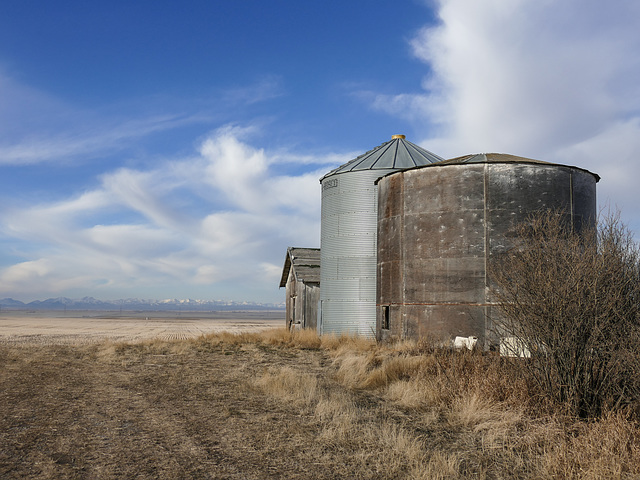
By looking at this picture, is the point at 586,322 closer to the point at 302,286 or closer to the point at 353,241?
the point at 353,241

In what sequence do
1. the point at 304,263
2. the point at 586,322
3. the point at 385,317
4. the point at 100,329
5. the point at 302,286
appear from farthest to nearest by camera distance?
the point at 100,329 → the point at 304,263 → the point at 302,286 → the point at 385,317 → the point at 586,322

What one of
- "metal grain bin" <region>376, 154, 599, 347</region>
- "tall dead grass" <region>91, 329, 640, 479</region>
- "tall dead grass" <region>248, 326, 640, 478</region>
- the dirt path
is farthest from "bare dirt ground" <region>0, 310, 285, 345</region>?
"tall dead grass" <region>248, 326, 640, 478</region>

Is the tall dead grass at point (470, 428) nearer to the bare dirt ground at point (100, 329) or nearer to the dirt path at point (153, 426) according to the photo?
the dirt path at point (153, 426)

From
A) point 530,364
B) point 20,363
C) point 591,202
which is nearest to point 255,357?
point 20,363

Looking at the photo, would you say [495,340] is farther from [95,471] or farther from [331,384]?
[95,471]

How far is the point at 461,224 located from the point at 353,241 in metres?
6.67

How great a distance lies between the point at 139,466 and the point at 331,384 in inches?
262

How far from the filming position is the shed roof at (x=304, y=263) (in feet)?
91.6

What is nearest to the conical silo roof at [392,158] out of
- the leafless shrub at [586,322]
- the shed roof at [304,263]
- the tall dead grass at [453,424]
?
the shed roof at [304,263]

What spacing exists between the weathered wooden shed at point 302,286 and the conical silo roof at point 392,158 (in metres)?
5.57

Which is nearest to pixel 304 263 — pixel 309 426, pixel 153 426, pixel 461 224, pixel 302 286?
pixel 302 286

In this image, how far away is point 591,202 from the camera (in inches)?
711

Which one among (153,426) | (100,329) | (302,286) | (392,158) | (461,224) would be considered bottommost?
(100,329)

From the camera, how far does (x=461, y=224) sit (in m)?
17.0
